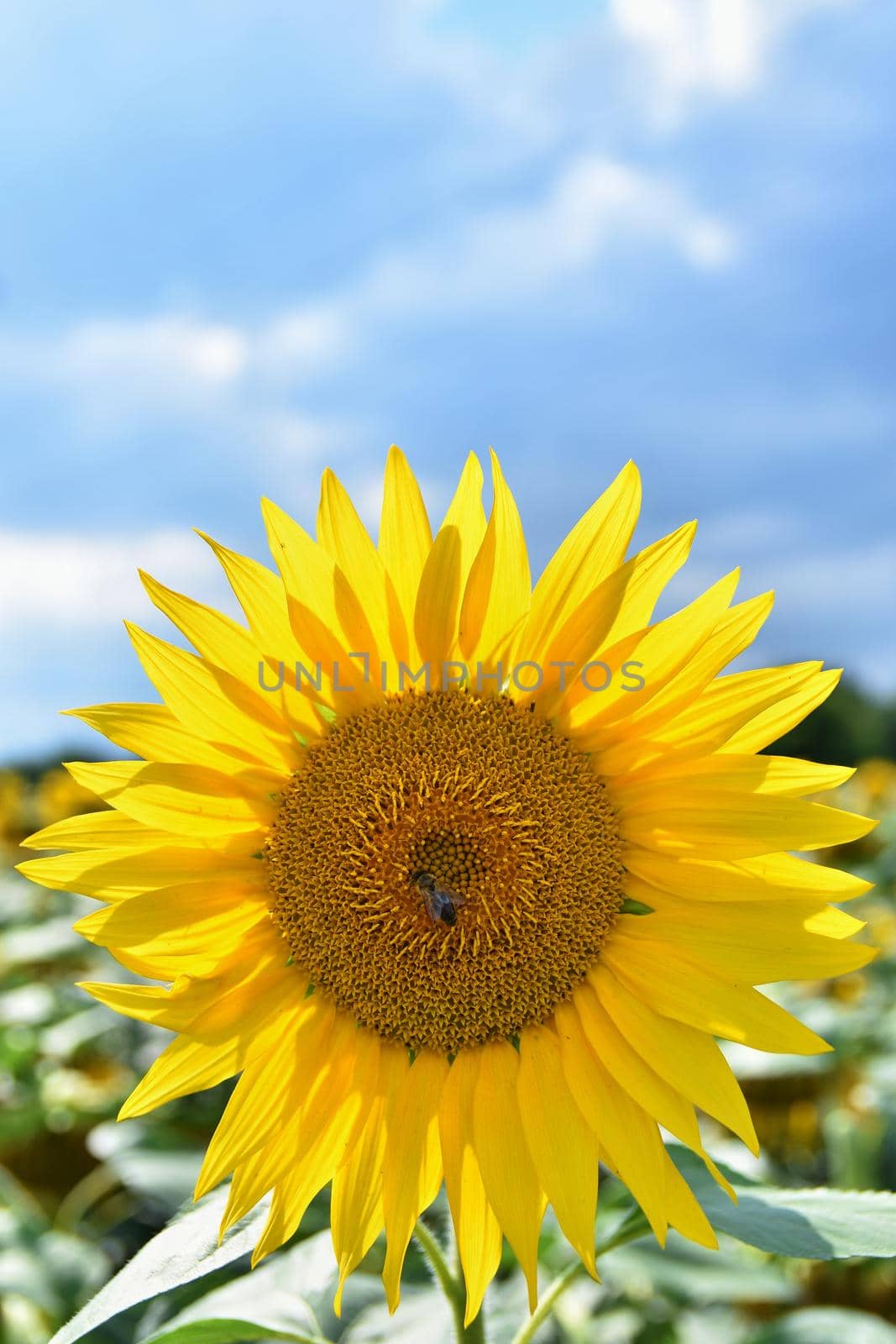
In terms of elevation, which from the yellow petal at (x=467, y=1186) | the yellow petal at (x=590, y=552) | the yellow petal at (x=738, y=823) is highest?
the yellow petal at (x=590, y=552)

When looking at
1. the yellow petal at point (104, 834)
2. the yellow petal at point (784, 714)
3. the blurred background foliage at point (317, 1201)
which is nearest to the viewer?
the yellow petal at point (784, 714)

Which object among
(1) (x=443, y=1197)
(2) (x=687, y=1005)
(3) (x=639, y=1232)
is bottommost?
(3) (x=639, y=1232)

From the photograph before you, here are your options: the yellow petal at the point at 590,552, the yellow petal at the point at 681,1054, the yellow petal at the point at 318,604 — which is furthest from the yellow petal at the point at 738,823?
the yellow petal at the point at 318,604

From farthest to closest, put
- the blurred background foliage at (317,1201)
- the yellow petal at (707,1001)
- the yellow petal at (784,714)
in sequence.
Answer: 1. the blurred background foliage at (317,1201)
2. the yellow petal at (784,714)
3. the yellow petal at (707,1001)

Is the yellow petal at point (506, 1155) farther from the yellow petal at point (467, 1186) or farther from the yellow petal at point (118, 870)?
the yellow petal at point (118, 870)

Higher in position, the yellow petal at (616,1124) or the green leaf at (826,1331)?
the yellow petal at (616,1124)

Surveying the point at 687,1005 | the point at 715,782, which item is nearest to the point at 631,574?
the point at 715,782

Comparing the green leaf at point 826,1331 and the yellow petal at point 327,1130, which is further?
the green leaf at point 826,1331

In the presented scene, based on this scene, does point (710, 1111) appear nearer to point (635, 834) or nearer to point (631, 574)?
point (635, 834)
